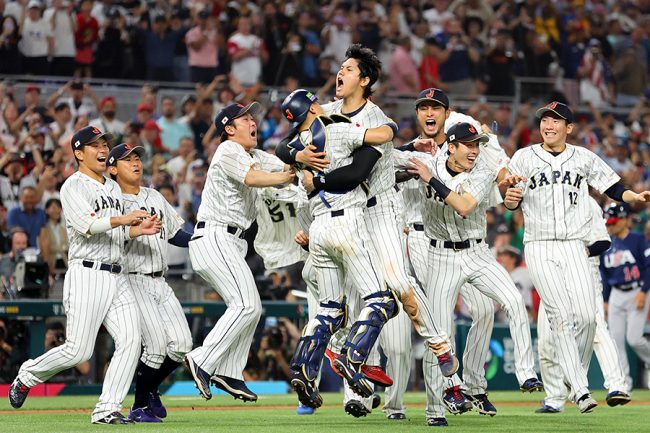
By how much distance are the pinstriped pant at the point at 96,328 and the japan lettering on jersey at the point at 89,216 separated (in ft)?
0.42

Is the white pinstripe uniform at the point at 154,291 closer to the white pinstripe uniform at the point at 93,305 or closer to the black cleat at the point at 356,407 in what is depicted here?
the white pinstripe uniform at the point at 93,305

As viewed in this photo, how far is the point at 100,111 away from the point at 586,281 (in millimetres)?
8916

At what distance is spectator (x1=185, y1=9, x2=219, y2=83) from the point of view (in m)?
18.2

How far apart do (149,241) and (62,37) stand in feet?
28.8

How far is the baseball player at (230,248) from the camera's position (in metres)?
8.87

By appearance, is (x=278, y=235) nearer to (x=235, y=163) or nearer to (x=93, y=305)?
(x=235, y=163)

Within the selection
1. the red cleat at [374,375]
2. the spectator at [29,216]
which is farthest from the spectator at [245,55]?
the red cleat at [374,375]

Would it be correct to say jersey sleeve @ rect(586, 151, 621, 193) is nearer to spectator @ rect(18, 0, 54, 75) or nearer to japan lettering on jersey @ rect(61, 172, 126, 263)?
japan lettering on jersey @ rect(61, 172, 126, 263)

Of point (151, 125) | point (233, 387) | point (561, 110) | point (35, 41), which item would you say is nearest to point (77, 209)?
point (233, 387)

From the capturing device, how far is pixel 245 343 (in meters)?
9.23

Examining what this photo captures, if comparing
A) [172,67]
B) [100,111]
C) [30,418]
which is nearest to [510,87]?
[172,67]

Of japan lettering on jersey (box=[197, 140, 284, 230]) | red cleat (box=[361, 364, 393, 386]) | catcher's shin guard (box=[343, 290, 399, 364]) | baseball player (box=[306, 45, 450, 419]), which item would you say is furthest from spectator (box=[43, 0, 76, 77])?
red cleat (box=[361, 364, 393, 386])

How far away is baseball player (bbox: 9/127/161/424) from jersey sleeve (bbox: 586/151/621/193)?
11.4 ft

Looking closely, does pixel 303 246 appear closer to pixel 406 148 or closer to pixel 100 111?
pixel 406 148
